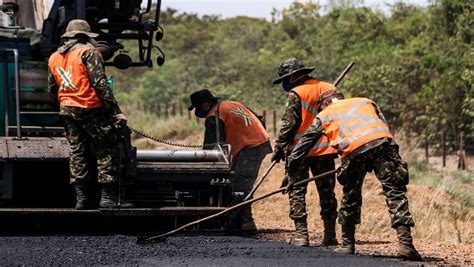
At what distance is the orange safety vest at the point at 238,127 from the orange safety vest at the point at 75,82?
6.15 feet

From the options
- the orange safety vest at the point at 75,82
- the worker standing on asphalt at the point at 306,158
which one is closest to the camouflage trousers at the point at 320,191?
the worker standing on asphalt at the point at 306,158

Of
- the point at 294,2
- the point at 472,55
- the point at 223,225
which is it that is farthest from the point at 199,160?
the point at 294,2

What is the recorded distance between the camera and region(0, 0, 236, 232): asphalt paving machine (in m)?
10.4

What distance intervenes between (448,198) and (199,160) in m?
5.95

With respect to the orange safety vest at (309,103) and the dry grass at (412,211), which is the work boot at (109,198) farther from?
the dry grass at (412,211)

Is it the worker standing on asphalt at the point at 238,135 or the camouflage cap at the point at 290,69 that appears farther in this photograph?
the worker standing on asphalt at the point at 238,135

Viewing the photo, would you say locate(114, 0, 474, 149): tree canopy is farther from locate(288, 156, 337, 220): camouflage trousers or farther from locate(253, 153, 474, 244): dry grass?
locate(288, 156, 337, 220): camouflage trousers

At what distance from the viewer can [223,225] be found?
1123 cm

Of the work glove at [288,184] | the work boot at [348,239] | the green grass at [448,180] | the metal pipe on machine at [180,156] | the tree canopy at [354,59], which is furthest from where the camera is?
the tree canopy at [354,59]

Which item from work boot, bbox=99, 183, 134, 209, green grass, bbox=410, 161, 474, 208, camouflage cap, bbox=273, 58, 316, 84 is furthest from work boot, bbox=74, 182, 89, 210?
green grass, bbox=410, 161, 474, 208

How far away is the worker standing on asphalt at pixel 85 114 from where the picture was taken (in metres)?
10.3

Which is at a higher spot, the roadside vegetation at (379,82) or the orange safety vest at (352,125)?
the orange safety vest at (352,125)

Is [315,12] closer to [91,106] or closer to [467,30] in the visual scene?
[467,30]

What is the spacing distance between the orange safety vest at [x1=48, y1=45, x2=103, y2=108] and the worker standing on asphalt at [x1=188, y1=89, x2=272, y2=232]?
1663mm
